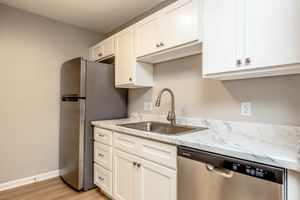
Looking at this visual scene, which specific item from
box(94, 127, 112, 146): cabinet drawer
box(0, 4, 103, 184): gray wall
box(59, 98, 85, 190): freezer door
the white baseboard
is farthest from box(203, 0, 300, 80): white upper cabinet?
the white baseboard

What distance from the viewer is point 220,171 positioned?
42.7 inches

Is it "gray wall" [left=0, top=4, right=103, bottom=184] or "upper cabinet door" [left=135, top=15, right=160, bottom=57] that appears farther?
"gray wall" [left=0, top=4, right=103, bottom=184]

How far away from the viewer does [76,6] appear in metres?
2.36

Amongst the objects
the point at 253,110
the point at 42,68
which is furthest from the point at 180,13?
the point at 42,68

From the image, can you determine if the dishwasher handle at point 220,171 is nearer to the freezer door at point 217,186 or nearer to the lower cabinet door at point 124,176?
the freezer door at point 217,186

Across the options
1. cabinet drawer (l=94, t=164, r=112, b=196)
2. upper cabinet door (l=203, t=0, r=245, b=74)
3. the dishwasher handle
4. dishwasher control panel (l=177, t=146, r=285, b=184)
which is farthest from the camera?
cabinet drawer (l=94, t=164, r=112, b=196)

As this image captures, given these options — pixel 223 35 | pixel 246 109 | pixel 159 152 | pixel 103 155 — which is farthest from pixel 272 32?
pixel 103 155

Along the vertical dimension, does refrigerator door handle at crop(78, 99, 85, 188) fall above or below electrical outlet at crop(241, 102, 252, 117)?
below

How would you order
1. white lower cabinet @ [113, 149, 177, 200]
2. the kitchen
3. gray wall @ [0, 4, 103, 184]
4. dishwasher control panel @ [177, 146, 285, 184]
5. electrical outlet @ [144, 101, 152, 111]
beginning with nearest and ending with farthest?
dishwasher control panel @ [177, 146, 285, 184]
the kitchen
white lower cabinet @ [113, 149, 177, 200]
gray wall @ [0, 4, 103, 184]
electrical outlet @ [144, 101, 152, 111]

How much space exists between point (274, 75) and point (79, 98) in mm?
1980

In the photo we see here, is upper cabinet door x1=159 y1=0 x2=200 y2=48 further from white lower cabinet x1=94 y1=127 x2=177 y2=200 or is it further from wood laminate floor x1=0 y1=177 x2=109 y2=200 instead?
wood laminate floor x1=0 y1=177 x2=109 y2=200

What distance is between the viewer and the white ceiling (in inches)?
89.7

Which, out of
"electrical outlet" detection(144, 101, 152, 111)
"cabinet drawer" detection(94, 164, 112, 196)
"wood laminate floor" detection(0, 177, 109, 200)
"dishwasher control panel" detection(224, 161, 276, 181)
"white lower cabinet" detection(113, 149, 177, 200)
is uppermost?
"electrical outlet" detection(144, 101, 152, 111)

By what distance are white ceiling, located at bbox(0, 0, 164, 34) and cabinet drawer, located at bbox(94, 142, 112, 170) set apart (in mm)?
1713
